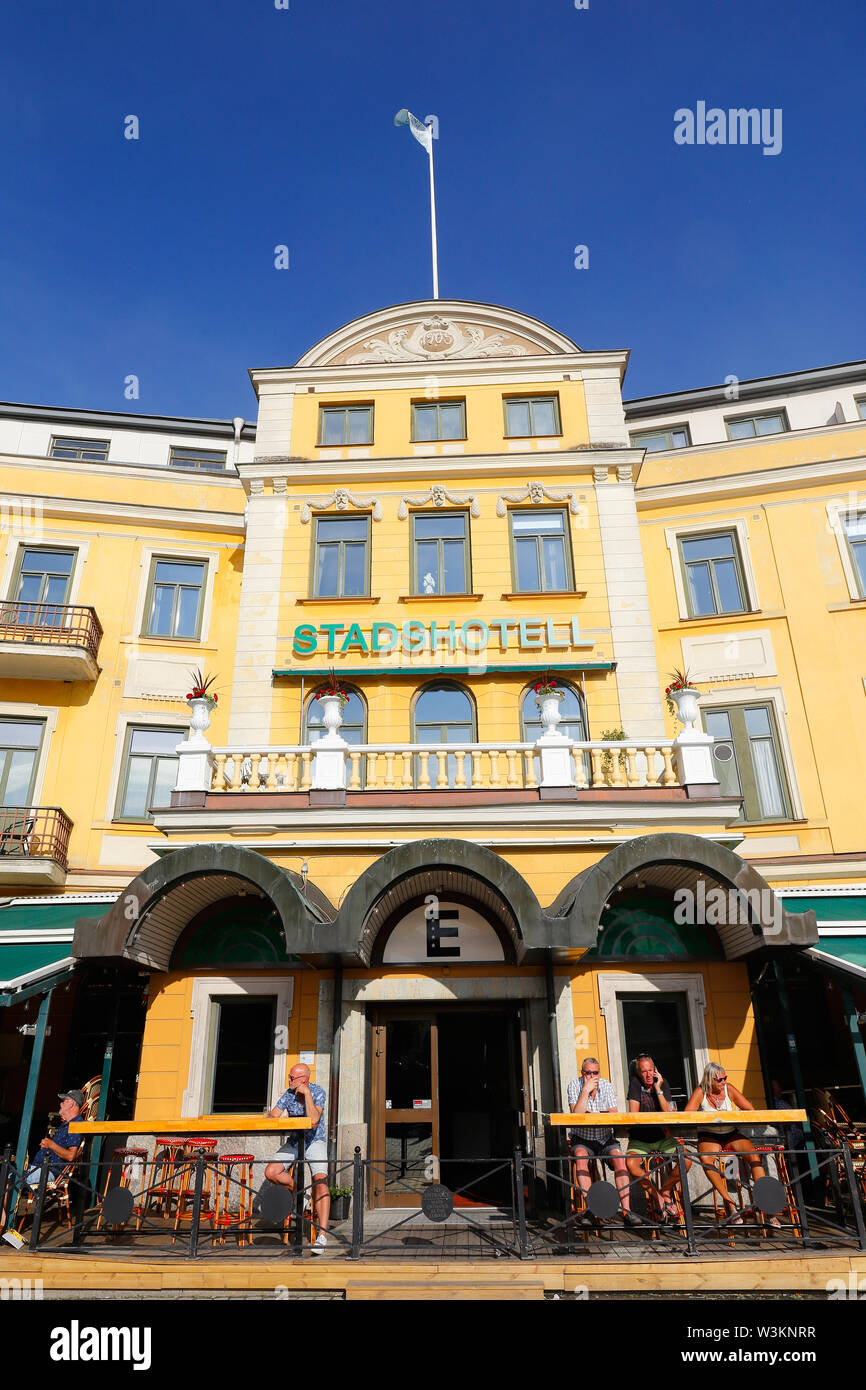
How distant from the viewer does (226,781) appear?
1312cm

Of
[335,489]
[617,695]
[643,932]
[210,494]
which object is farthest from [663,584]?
[210,494]

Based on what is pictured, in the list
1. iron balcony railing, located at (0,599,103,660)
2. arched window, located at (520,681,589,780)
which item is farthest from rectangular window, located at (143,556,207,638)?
arched window, located at (520,681,589,780)

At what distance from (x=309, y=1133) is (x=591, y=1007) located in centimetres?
429

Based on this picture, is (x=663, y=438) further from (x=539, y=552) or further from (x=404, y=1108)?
(x=404, y=1108)

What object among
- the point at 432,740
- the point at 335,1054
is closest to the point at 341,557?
the point at 432,740

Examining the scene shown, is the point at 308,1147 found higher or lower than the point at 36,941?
lower

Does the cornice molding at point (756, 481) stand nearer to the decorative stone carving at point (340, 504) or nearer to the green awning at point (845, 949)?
the decorative stone carving at point (340, 504)

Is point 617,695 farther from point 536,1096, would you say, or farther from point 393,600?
point 536,1096

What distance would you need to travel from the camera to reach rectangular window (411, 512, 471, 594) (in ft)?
55.3

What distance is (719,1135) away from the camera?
962cm

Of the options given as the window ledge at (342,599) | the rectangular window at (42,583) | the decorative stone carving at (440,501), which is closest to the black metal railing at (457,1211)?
the window ledge at (342,599)

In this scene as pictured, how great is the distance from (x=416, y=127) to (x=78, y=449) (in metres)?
12.8

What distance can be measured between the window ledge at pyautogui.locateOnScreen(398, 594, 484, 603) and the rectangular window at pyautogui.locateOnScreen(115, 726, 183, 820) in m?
5.79

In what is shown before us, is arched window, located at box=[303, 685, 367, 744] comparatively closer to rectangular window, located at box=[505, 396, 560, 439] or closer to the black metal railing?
rectangular window, located at box=[505, 396, 560, 439]
